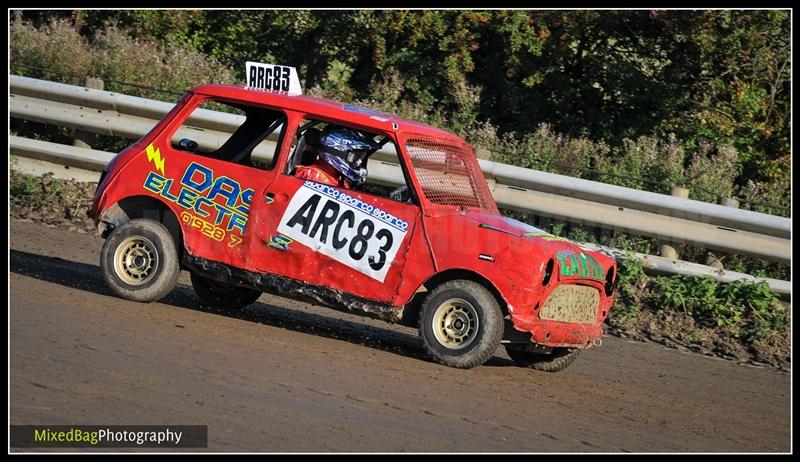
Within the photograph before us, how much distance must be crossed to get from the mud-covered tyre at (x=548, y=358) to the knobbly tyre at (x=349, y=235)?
1 cm

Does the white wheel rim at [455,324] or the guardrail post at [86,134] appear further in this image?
the guardrail post at [86,134]

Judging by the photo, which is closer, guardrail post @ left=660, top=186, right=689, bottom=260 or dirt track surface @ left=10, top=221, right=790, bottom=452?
dirt track surface @ left=10, top=221, right=790, bottom=452

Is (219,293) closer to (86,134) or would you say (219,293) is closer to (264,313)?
(264,313)

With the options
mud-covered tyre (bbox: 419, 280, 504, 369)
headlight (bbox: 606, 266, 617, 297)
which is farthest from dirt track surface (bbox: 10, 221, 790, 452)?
headlight (bbox: 606, 266, 617, 297)

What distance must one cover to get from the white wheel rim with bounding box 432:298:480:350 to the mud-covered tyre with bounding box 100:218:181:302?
2.10 meters

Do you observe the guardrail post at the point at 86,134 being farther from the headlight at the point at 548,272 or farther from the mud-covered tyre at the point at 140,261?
the headlight at the point at 548,272

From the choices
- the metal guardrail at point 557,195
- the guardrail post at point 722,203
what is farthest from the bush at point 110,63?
the guardrail post at point 722,203

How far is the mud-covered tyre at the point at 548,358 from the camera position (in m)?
8.29

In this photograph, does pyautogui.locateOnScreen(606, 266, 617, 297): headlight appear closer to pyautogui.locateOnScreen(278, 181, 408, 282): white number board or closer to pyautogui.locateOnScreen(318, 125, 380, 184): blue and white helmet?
pyautogui.locateOnScreen(278, 181, 408, 282): white number board

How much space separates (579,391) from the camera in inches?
301

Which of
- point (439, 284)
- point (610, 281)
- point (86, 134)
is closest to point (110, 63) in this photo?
point (86, 134)

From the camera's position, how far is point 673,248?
1092 centimetres

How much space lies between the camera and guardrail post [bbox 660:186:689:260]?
430 inches
